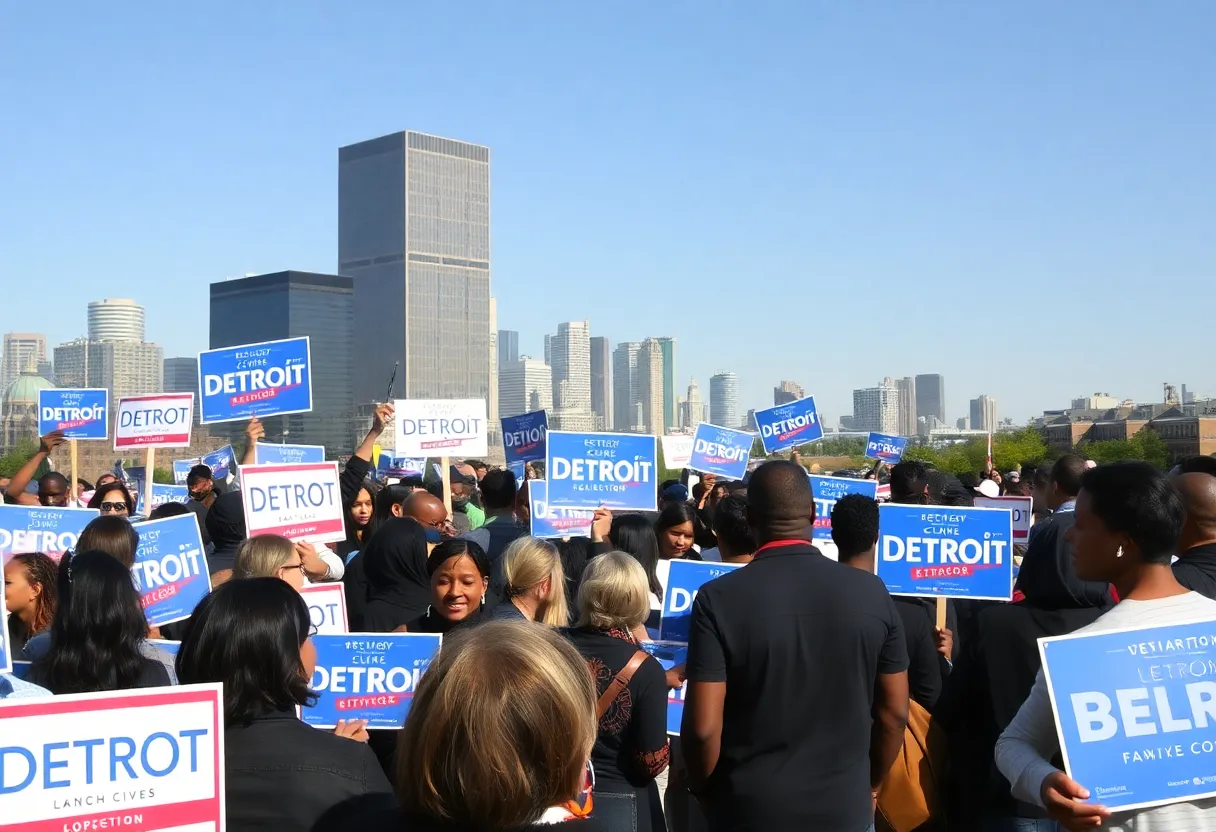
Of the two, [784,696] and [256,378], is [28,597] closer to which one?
[784,696]

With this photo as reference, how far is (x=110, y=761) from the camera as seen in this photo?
127 inches

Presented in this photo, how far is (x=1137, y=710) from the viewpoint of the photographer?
330cm

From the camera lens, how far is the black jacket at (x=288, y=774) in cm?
322

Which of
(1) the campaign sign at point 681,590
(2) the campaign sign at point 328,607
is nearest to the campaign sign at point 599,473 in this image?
(2) the campaign sign at point 328,607

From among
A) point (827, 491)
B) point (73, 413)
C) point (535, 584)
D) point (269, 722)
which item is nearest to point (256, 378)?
point (73, 413)

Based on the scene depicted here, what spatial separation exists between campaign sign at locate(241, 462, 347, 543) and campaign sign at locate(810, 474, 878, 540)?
13.2 ft

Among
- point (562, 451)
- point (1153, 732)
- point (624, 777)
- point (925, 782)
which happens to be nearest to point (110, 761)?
point (624, 777)

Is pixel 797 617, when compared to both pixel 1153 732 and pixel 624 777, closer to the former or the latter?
pixel 624 777

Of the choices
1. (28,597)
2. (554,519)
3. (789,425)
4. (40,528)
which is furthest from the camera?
(789,425)

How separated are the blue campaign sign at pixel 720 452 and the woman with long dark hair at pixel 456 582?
31.0 ft

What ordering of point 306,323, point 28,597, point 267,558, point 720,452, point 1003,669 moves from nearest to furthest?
point 1003,669, point 28,597, point 267,558, point 720,452, point 306,323

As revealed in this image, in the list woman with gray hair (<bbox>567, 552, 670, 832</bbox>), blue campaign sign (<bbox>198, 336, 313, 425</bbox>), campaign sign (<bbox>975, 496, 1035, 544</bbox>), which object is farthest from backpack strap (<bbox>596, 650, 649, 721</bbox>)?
blue campaign sign (<bbox>198, 336, 313, 425</bbox>)

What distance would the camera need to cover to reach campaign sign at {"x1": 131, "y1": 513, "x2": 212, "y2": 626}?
7.22 metres

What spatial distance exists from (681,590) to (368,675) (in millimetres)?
1772
